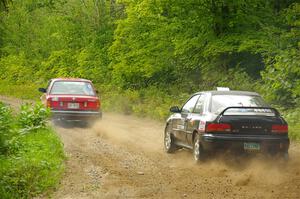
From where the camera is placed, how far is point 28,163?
9.78 m

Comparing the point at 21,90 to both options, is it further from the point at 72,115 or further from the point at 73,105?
the point at 72,115

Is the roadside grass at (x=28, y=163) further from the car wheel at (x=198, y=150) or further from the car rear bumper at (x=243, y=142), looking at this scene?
the car rear bumper at (x=243, y=142)

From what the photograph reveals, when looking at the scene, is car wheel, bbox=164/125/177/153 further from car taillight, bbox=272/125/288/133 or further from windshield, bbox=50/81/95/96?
windshield, bbox=50/81/95/96

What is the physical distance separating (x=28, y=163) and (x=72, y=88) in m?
11.5

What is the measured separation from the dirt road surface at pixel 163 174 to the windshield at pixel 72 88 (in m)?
5.57

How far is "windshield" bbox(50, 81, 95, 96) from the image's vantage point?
2083cm

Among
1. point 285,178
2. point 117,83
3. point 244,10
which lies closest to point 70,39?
point 117,83

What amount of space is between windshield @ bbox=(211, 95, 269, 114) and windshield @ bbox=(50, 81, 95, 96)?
32.8 feet

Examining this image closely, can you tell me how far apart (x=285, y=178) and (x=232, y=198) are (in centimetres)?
204

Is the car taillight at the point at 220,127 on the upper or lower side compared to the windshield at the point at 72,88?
upper

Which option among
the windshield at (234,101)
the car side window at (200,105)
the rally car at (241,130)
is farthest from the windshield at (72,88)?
the rally car at (241,130)

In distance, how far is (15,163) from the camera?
379 inches

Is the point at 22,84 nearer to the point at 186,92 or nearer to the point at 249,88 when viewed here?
the point at 186,92

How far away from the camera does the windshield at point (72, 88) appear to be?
68.3 ft
